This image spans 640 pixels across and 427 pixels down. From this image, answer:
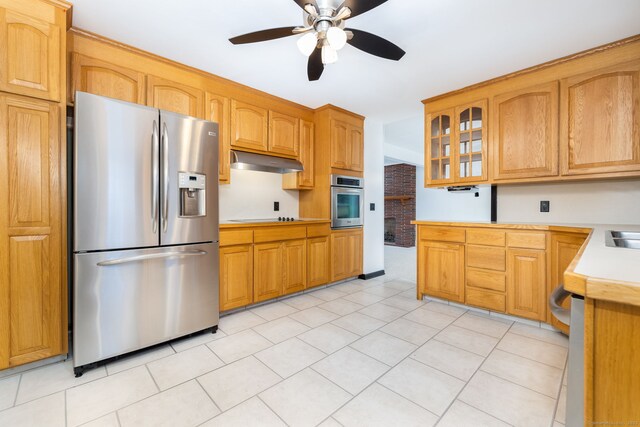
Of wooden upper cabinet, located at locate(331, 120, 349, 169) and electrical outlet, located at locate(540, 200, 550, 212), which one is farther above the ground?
wooden upper cabinet, located at locate(331, 120, 349, 169)

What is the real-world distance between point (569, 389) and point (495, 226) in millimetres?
2236

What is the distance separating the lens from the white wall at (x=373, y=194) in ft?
13.8

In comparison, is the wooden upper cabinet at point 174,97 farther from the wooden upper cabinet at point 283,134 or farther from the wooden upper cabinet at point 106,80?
the wooden upper cabinet at point 283,134

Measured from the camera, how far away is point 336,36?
1643mm

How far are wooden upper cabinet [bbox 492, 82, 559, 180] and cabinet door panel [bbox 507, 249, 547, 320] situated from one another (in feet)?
2.56

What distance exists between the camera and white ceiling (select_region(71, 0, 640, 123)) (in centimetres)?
186

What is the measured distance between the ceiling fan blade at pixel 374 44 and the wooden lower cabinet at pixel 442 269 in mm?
1981

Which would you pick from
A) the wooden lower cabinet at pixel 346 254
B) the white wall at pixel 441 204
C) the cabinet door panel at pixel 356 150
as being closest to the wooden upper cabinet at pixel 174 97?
the cabinet door panel at pixel 356 150

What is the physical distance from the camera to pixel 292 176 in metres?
3.74

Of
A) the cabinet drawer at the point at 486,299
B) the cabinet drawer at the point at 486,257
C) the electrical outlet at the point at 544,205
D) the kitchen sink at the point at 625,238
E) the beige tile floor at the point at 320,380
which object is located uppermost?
the electrical outlet at the point at 544,205

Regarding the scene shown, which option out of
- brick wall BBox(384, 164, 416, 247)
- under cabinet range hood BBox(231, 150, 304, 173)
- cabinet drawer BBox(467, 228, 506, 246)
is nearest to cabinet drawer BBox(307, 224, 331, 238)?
under cabinet range hood BBox(231, 150, 304, 173)

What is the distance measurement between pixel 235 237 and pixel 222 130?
112 centimetres

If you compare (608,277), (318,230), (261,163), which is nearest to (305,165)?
(261,163)

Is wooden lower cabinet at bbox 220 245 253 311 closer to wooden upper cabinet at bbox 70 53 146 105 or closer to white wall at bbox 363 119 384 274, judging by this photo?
wooden upper cabinet at bbox 70 53 146 105
